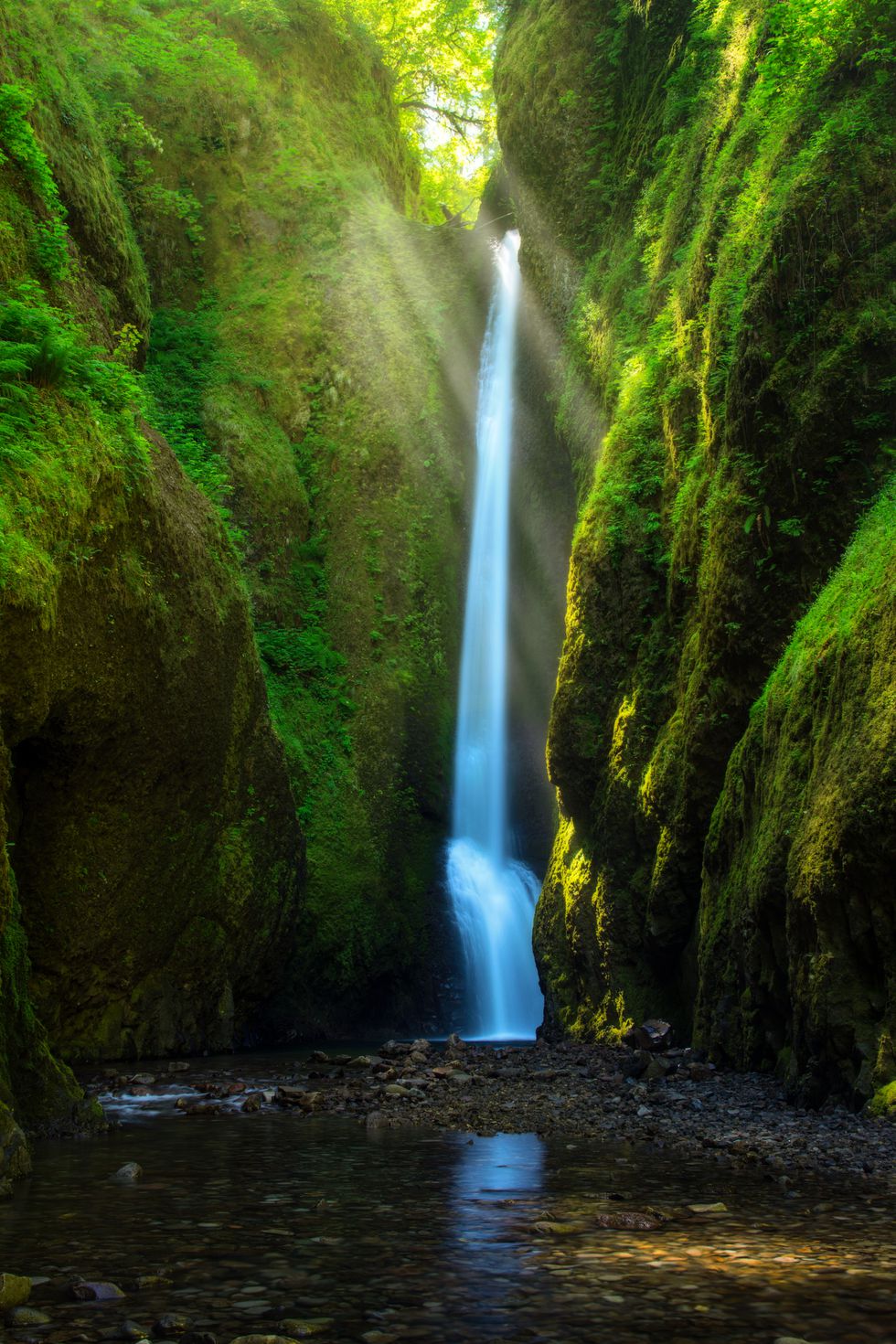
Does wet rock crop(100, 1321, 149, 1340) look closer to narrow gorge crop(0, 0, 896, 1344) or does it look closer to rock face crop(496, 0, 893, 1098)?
narrow gorge crop(0, 0, 896, 1344)

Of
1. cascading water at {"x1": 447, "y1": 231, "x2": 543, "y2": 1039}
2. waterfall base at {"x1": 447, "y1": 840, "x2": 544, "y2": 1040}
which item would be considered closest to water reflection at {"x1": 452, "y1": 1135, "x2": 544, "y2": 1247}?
waterfall base at {"x1": 447, "y1": 840, "x2": 544, "y2": 1040}

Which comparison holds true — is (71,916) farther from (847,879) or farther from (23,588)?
(847,879)

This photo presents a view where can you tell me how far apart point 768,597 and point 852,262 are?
3.54m

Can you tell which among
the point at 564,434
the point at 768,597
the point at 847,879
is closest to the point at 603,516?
the point at 768,597

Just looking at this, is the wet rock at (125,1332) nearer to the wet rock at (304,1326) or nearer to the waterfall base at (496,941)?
the wet rock at (304,1326)

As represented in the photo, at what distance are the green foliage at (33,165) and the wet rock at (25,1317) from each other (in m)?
10.9

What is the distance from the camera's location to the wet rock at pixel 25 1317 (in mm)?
3914

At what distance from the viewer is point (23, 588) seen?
28.0ft

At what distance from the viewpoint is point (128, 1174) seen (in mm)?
6879

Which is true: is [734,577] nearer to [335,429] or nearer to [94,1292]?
[94,1292]

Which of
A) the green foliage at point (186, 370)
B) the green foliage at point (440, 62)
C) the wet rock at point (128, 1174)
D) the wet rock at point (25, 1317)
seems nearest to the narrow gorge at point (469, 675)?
the wet rock at point (25, 1317)

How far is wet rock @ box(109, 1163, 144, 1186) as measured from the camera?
22.1ft

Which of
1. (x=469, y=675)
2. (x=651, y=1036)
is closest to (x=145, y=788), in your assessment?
(x=651, y=1036)

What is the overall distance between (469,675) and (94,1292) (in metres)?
21.7
